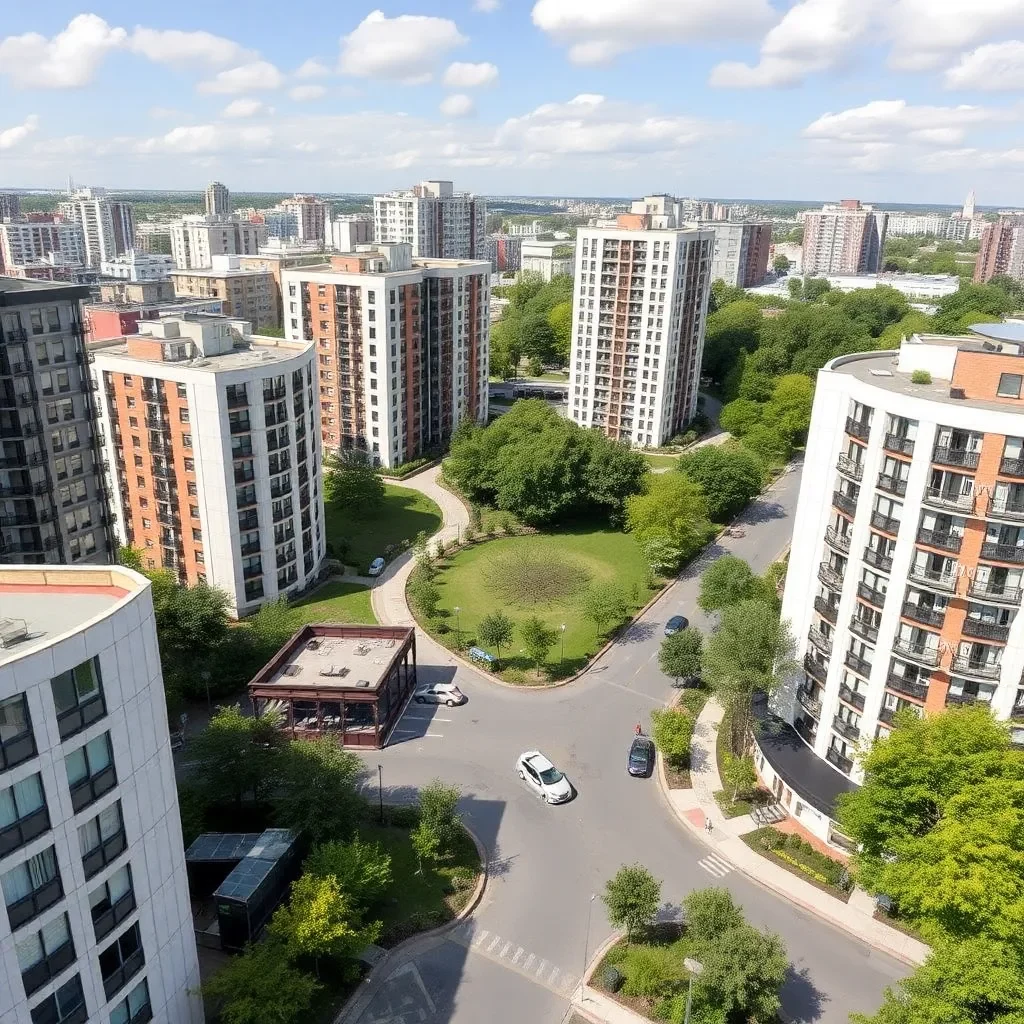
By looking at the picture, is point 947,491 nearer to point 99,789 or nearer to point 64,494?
point 99,789

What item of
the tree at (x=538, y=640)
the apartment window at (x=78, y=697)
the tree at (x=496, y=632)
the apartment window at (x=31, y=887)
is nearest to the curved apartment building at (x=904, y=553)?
the tree at (x=538, y=640)

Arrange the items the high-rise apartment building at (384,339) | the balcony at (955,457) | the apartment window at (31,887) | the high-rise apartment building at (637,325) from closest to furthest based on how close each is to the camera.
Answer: the apartment window at (31,887)
the balcony at (955,457)
the high-rise apartment building at (384,339)
the high-rise apartment building at (637,325)

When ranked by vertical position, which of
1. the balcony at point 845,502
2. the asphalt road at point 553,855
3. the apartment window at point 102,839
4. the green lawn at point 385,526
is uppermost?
the balcony at point 845,502

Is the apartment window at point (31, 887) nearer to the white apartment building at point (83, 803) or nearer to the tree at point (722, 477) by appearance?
the white apartment building at point (83, 803)

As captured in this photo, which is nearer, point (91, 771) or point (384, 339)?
point (91, 771)

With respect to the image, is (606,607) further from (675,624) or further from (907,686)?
(907,686)

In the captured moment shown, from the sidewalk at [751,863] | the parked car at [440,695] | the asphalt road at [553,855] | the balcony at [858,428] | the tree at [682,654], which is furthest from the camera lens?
the tree at [682,654]

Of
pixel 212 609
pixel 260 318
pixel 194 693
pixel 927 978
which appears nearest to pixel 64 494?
pixel 212 609

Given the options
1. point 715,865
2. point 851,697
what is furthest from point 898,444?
point 715,865
